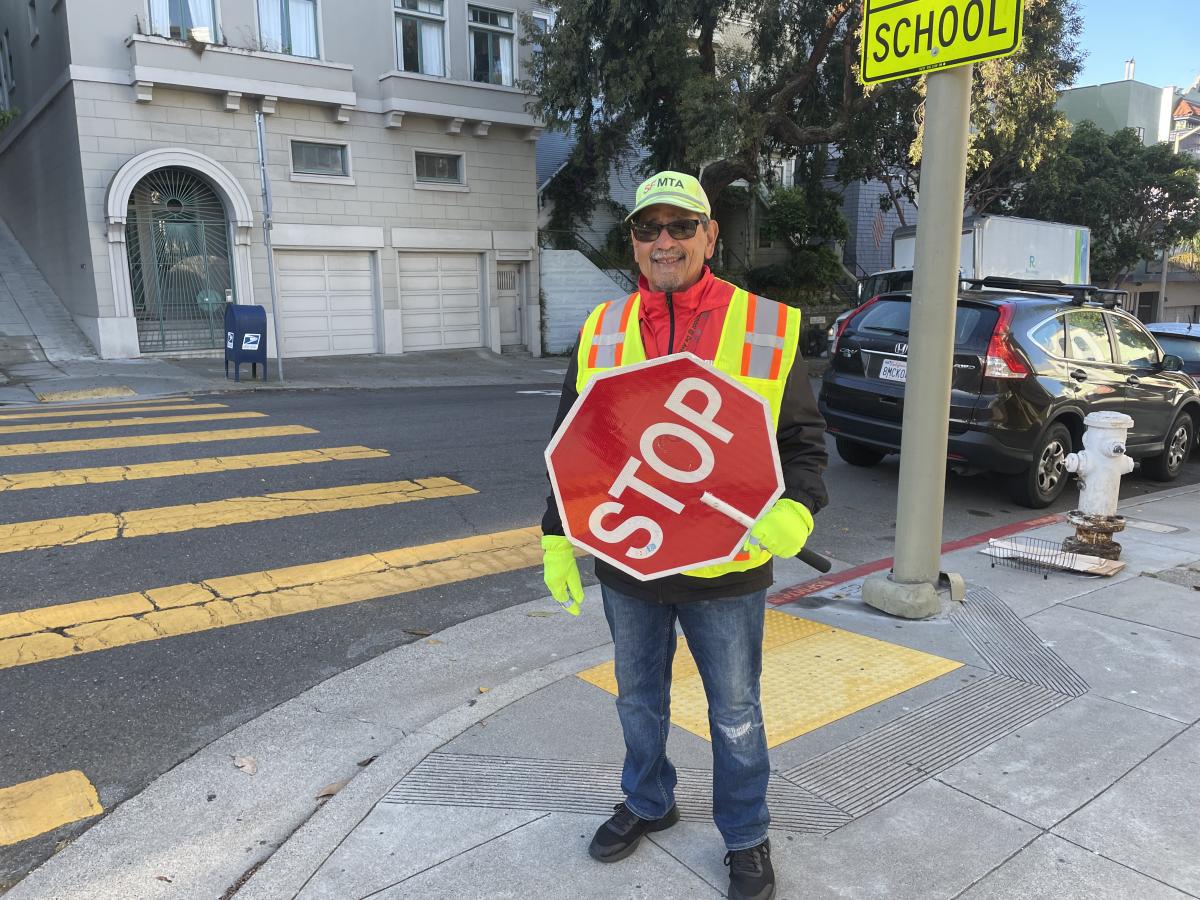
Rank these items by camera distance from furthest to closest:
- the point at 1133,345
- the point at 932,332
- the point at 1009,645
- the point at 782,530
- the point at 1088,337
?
1. the point at 1133,345
2. the point at 1088,337
3. the point at 932,332
4. the point at 1009,645
5. the point at 782,530

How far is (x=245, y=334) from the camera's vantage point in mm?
14578

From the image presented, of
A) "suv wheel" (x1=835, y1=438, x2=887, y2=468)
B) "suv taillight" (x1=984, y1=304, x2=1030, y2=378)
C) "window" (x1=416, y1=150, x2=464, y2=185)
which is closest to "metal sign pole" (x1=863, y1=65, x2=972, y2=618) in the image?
"suv taillight" (x1=984, y1=304, x2=1030, y2=378)

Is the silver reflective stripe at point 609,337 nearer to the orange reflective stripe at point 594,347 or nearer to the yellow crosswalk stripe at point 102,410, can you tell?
the orange reflective stripe at point 594,347

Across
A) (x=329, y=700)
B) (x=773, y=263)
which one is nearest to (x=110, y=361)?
(x=329, y=700)

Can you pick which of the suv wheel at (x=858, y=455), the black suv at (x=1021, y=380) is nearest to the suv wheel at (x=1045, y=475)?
the black suv at (x=1021, y=380)

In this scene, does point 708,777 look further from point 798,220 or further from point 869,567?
point 798,220

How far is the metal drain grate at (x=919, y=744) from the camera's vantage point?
310 centimetres

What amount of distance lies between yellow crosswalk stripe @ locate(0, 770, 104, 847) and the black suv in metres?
5.72

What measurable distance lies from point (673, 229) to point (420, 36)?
66.0 ft

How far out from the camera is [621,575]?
259 cm

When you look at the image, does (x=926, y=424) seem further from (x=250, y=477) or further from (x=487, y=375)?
(x=487, y=375)

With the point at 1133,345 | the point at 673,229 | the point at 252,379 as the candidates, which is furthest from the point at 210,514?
the point at 252,379

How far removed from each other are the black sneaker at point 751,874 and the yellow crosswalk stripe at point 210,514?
188 inches

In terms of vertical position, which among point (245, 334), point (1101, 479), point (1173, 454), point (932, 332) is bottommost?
point (1173, 454)
